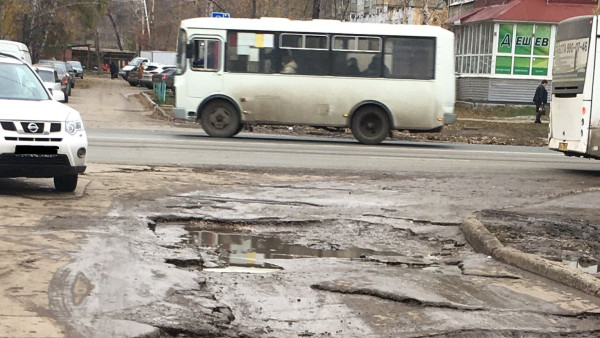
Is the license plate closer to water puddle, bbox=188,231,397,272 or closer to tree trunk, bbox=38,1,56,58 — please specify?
water puddle, bbox=188,231,397,272

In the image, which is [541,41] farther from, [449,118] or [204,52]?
[204,52]

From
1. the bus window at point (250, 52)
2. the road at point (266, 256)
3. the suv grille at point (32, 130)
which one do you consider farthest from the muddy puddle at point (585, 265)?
the bus window at point (250, 52)

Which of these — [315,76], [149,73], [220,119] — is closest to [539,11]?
[315,76]

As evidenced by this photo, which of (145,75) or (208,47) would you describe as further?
(145,75)

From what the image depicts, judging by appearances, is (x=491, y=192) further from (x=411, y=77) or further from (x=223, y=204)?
(x=411, y=77)

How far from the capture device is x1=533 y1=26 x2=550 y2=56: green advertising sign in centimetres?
4147

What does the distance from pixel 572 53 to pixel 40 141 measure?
11.1 metres

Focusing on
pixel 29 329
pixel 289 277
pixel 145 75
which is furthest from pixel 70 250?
pixel 145 75

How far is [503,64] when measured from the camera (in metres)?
41.9

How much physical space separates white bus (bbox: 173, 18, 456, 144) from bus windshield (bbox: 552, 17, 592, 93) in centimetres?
495

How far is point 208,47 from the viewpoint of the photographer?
23.2 metres

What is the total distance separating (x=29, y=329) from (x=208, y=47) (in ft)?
60.4

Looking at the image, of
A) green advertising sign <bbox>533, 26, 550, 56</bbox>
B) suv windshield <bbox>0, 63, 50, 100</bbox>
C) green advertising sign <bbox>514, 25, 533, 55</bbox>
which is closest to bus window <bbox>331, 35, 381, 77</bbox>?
suv windshield <bbox>0, 63, 50, 100</bbox>

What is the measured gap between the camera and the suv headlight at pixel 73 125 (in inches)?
429
